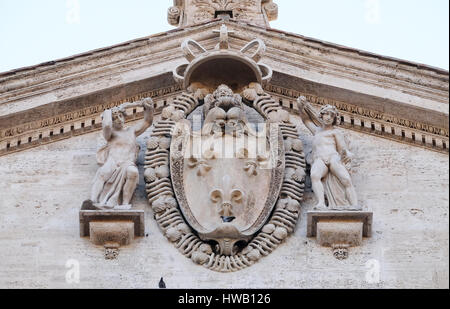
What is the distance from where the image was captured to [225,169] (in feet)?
53.4

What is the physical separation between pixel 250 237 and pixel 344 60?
2716 mm

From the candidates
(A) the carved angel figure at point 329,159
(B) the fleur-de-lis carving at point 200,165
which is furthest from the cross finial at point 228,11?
(B) the fleur-de-lis carving at point 200,165

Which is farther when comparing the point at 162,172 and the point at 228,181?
the point at 162,172

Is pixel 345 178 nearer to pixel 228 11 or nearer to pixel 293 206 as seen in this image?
pixel 293 206

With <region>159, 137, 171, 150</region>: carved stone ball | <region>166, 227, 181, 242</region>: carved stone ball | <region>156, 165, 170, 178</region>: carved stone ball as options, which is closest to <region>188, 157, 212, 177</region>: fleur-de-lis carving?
<region>156, 165, 170, 178</region>: carved stone ball

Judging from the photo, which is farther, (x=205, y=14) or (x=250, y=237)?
(x=205, y=14)

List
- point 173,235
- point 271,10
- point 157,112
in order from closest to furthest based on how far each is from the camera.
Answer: point 173,235, point 157,112, point 271,10

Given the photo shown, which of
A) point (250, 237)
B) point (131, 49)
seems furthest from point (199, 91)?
point (250, 237)

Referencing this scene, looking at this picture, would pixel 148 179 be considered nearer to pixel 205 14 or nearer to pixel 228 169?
pixel 228 169

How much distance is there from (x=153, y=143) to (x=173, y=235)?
1.20m

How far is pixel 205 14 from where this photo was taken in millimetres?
20266

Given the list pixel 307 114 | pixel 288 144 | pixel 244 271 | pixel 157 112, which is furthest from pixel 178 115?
pixel 244 271
